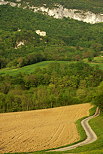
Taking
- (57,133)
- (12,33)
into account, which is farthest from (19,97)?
(12,33)

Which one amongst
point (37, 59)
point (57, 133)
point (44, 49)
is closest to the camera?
point (57, 133)

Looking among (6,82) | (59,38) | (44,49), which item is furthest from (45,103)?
(59,38)

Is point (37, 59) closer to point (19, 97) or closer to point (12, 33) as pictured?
point (12, 33)

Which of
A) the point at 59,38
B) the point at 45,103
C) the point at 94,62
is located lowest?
the point at 45,103

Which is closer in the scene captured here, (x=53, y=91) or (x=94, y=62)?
(x=53, y=91)

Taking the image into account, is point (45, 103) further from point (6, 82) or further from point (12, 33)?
point (12, 33)

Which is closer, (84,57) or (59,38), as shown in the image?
(84,57)

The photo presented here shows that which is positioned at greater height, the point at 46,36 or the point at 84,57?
the point at 46,36

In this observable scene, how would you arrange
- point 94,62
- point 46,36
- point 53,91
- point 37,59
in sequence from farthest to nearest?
point 46,36 < point 37,59 < point 94,62 < point 53,91

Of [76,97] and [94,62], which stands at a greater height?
[94,62]
